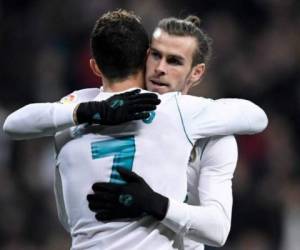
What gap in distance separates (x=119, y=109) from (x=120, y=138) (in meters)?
0.12

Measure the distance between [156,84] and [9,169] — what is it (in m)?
3.88

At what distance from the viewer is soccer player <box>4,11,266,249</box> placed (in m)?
2.93

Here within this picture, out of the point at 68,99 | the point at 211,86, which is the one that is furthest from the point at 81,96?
the point at 211,86

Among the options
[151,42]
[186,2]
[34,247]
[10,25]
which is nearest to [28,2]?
[10,25]

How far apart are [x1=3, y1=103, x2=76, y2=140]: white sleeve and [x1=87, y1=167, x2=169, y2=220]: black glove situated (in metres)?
0.22

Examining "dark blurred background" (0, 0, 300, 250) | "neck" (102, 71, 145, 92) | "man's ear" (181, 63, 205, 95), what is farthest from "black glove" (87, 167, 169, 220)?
"dark blurred background" (0, 0, 300, 250)

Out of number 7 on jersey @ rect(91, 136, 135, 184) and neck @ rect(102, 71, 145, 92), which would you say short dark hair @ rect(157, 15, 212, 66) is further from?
number 7 on jersey @ rect(91, 136, 135, 184)

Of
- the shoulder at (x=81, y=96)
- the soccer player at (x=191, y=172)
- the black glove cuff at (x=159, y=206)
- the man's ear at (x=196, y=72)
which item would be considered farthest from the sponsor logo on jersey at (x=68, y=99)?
the man's ear at (x=196, y=72)

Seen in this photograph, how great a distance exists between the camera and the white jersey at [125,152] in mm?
2939

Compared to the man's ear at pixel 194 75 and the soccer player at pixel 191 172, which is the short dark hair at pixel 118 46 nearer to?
the soccer player at pixel 191 172

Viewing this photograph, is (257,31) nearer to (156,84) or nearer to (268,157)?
(268,157)

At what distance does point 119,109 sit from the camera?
288 cm

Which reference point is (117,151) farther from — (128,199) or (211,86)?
(211,86)

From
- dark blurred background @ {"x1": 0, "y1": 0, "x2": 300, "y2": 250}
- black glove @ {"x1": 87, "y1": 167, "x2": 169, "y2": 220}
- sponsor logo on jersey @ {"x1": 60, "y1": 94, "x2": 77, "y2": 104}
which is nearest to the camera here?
black glove @ {"x1": 87, "y1": 167, "x2": 169, "y2": 220}
